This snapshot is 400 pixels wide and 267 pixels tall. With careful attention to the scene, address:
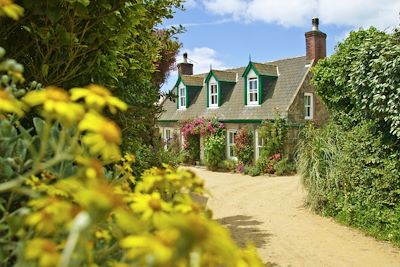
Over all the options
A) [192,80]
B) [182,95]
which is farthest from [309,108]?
[182,95]

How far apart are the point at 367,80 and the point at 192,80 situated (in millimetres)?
17540

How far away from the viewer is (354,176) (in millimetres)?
9969

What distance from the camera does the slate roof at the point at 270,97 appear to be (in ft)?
66.1

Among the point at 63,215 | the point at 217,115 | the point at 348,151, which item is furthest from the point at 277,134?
the point at 63,215

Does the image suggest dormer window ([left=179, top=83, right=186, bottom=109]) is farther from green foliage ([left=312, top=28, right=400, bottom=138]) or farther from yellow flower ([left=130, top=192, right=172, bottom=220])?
yellow flower ([left=130, top=192, right=172, bottom=220])

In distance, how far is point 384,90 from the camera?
28.7 ft

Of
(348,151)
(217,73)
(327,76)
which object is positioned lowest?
(348,151)

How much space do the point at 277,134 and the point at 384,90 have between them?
10.5 m

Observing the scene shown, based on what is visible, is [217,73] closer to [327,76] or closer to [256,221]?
[327,76]

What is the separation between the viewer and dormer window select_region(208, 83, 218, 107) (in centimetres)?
2362

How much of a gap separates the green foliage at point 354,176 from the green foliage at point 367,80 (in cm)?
45

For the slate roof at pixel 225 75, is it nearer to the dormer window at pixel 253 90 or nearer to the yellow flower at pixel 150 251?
the dormer window at pixel 253 90

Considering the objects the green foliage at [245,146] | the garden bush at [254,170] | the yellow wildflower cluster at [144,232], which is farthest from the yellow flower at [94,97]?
the green foliage at [245,146]

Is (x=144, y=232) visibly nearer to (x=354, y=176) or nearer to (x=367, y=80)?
(x=367, y=80)
